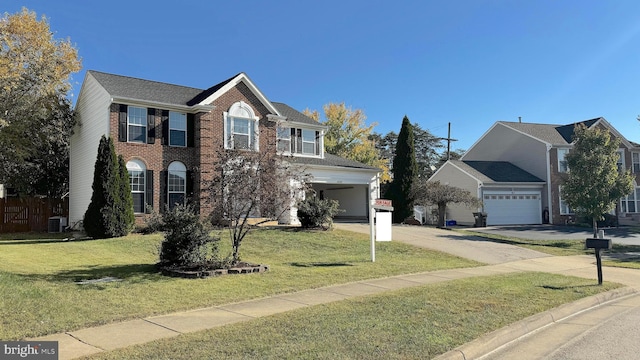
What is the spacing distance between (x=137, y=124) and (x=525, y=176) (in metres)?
28.1

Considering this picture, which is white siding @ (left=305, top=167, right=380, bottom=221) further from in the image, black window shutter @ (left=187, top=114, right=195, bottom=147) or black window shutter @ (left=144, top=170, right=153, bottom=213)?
black window shutter @ (left=144, top=170, right=153, bottom=213)

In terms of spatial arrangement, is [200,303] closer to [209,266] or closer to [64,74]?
[209,266]

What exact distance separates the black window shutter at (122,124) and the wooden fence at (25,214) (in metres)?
7.24

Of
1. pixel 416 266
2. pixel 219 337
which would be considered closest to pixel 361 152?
pixel 416 266

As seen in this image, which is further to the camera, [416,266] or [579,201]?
[579,201]

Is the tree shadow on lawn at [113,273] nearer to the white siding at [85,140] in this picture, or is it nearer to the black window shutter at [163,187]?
the black window shutter at [163,187]

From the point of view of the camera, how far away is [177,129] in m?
22.9

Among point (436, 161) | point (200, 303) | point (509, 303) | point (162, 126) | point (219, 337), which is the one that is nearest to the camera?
point (219, 337)

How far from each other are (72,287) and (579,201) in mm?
22329

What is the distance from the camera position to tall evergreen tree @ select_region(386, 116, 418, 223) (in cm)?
3102

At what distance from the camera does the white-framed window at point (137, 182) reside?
21312 mm

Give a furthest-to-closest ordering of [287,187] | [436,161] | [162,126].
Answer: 1. [436,161]
2. [162,126]
3. [287,187]

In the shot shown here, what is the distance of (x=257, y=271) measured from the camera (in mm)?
11422

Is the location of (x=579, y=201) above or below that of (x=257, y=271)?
above
